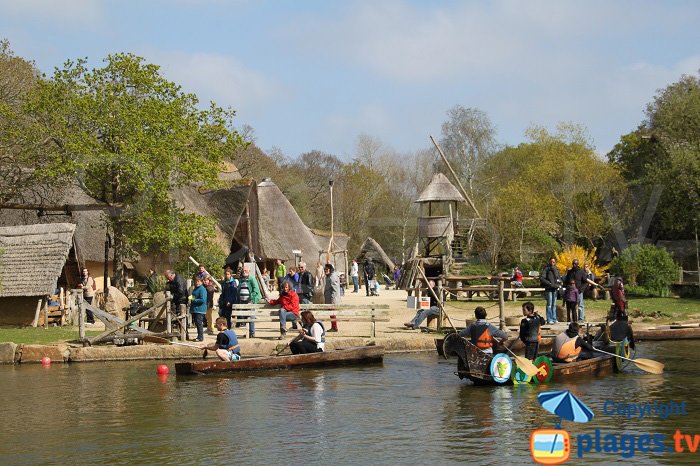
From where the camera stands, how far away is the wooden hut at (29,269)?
27875mm

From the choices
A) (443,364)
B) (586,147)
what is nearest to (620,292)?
(443,364)

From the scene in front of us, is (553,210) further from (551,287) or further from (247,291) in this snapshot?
(247,291)

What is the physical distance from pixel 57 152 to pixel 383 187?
170 feet

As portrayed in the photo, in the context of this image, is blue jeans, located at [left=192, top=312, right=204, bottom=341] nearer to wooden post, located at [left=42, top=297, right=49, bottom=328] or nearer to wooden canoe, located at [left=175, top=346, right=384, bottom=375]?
wooden canoe, located at [left=175, top=346, right=384, bottom=375]

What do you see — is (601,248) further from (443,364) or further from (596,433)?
(596,433)

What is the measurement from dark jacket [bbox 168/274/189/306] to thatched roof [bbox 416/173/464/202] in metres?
24.8

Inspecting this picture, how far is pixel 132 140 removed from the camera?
1289 inches

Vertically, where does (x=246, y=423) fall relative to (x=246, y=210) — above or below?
below

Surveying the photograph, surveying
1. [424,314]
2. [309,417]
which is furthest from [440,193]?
[309,417]

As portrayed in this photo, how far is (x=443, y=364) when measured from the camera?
21469mm

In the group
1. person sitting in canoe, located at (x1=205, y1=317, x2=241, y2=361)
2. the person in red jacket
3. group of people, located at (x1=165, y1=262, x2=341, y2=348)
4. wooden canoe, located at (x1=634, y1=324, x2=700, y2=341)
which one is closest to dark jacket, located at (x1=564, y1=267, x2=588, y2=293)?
wooden canoe, located at (x1=634, y1=324, x2=700, y2=341)

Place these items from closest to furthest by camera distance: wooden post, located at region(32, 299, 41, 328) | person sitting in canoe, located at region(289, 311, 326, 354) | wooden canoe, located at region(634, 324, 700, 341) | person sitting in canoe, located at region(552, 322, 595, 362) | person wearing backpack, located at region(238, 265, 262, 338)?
person sitting in canoe, located at region(552, 322, 595, 362)
person sitting in canoe, located at region(289, 311, 326, 354)
person wearing backpack, located at region(238, 265, 262, 338)
wooden canoe, located at region(634, 324, 700, 341)
wooden post, located at region(32, 299, 41, 328)

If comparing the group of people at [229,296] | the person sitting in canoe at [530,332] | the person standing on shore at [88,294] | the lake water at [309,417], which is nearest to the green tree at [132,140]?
the person standing on shore at [88,294]

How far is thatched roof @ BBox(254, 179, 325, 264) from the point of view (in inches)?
2202
